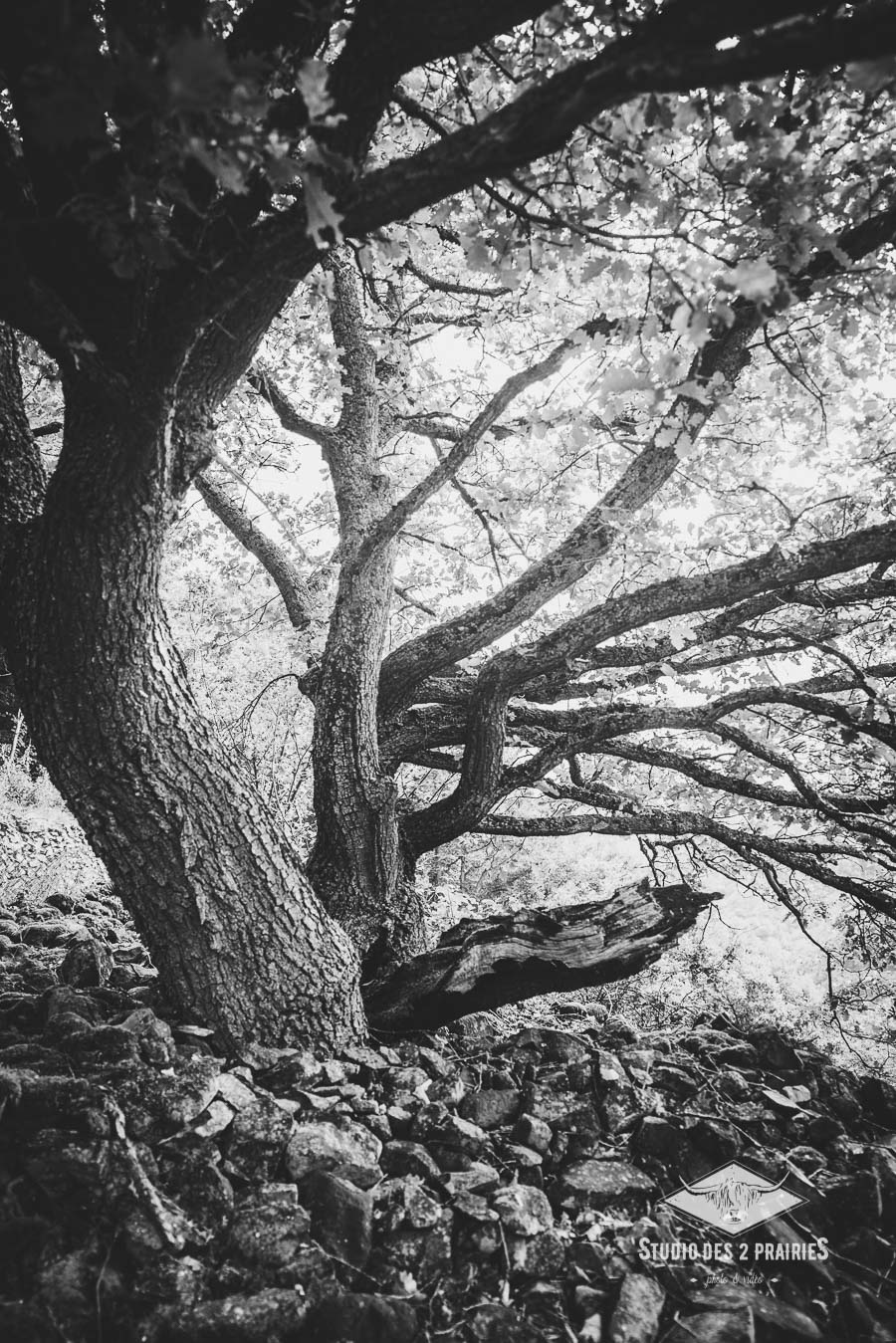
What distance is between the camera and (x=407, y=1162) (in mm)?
2451

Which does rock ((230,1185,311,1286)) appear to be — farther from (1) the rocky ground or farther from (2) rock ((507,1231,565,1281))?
(2) rock ((507,1231,565,1281))

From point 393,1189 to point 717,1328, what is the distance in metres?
1.10

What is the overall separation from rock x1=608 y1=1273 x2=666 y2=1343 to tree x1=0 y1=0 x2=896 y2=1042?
136cm

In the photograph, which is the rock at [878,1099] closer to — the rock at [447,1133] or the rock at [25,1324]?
the rock at [447,1133]

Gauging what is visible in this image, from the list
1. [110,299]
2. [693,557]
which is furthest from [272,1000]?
[693,557]

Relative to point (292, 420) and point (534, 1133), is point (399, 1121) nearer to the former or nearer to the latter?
point (534, 1133)

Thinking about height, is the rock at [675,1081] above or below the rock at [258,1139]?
above

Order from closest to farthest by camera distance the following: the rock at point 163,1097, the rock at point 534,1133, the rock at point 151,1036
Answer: the rock at point 163,1097
the rock at point 151,1036
the rock at point 534,1133

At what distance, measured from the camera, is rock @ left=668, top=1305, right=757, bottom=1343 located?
197 cm

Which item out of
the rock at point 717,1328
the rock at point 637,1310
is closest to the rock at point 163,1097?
the rock at point 637,1310

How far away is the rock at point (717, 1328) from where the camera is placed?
1.97 m

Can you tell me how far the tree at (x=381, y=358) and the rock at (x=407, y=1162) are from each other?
0.68m

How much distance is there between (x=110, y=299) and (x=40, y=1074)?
9.05ft

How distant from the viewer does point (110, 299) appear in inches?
86.6
